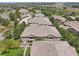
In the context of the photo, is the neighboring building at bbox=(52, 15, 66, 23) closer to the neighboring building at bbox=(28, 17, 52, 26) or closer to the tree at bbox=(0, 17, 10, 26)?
the neighboring building at bbox=(28, 17, 52, 26)

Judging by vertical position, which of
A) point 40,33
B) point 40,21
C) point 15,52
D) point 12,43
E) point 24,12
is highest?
point 24,12

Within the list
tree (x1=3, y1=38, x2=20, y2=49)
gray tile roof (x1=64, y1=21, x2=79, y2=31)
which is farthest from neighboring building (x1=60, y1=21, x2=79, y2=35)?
tree (x1=3, y1=38, x2=20, y2=49)

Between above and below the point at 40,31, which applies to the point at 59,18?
above

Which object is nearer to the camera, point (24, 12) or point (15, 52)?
point (15, 52)

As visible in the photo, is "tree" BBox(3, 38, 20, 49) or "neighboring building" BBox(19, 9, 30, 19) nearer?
"tree" BBox(3, 38, 20, 49)

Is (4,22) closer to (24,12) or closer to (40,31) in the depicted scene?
(24,12)

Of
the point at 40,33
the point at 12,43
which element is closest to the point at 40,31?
the point at 40,33
